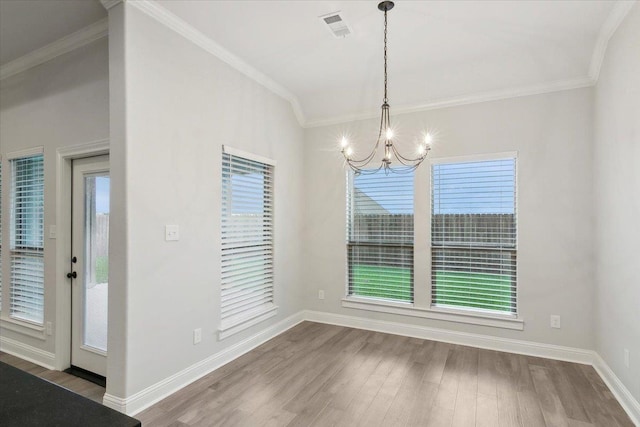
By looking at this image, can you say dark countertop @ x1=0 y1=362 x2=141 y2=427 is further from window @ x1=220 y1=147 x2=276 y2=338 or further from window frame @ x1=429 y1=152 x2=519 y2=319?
window frame @ x1=429 y1=152 x2=519 y2=319

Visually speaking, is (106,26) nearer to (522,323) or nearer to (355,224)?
(355,224)

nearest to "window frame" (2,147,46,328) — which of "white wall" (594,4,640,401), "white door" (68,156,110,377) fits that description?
"white door" (68,156,110,377)

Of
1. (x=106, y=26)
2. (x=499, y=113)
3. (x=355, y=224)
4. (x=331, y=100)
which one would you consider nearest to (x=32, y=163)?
(x=106, y=26)

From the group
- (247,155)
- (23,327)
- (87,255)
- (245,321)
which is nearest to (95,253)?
(87,255)

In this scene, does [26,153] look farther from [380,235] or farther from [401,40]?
[380,235]

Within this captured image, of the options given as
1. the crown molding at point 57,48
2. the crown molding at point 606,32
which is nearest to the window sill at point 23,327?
the crown molding at point 57,48

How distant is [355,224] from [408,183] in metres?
0.89

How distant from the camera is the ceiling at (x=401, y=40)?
2631mm

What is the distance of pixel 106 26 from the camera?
2.84 meters

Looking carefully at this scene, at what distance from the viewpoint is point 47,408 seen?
2.27ft

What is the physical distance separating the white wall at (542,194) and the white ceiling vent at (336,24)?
1.55m

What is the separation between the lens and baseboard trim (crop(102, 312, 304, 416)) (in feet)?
7.91

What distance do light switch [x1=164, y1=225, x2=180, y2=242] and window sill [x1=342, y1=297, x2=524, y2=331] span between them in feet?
8.12

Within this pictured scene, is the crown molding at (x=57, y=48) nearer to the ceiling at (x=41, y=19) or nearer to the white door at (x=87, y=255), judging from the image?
the ceiling at (x=41, y=19)
